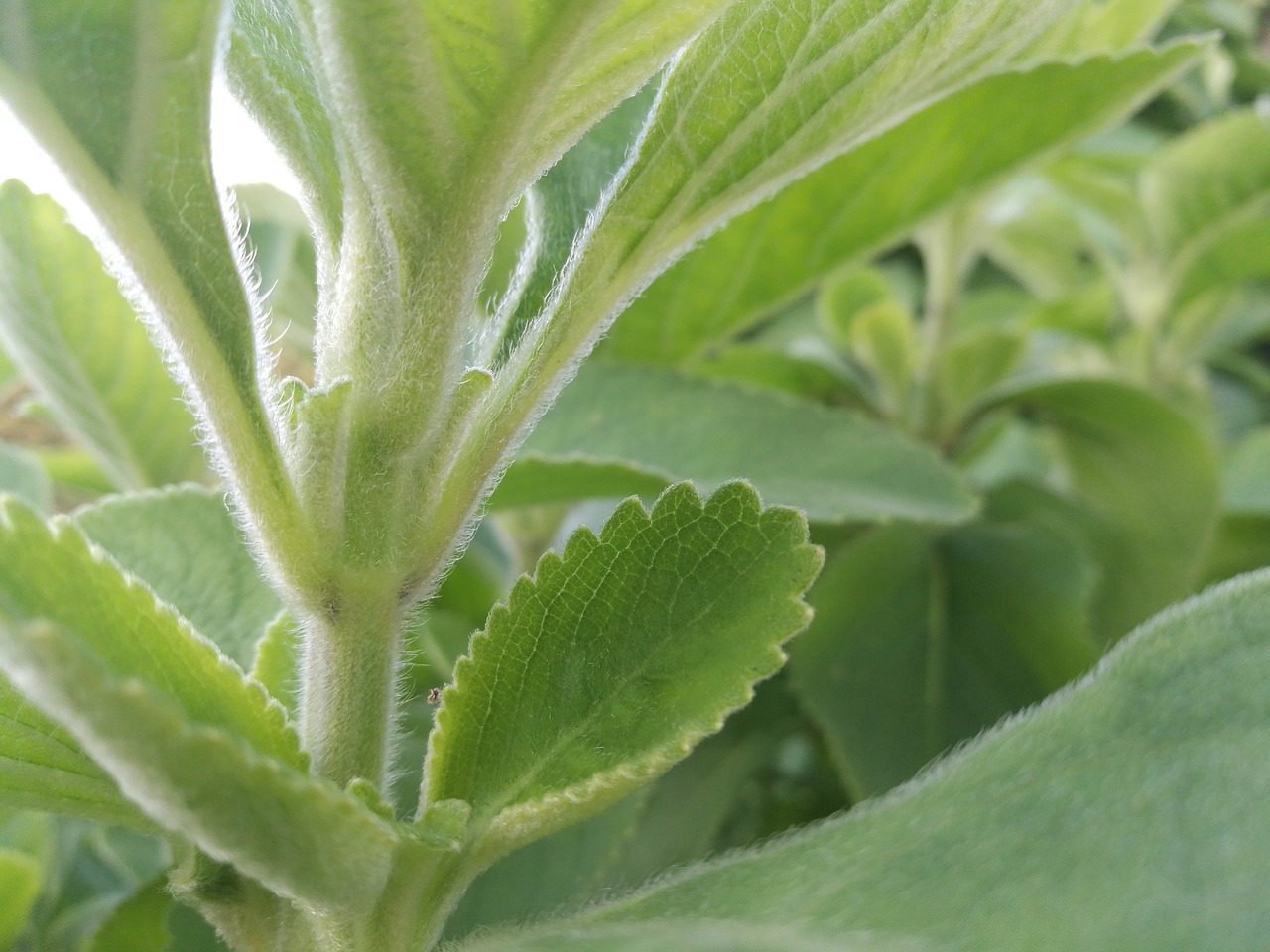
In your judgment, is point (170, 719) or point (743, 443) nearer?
point (170, 719)

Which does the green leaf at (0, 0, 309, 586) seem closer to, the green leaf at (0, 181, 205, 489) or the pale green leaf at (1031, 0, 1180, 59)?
the green leaf at (0, 181, 205, 489)

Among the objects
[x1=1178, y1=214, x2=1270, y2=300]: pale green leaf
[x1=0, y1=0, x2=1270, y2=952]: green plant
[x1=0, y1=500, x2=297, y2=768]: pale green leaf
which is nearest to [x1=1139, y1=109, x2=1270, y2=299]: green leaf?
[x1=1178, y1=214, x2=1270, y2=300]: pale green leaf

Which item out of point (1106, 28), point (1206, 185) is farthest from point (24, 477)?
point (1206, 185)

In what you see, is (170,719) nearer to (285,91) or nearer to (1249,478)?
(285,91)

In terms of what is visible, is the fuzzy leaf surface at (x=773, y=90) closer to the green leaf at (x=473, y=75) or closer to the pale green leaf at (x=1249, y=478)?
the green leaf at (x=473, y=75)

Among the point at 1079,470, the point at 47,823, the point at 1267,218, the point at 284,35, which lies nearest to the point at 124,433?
the point at 47,823

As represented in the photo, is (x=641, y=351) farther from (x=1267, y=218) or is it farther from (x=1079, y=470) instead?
(x=1267, y=218)
